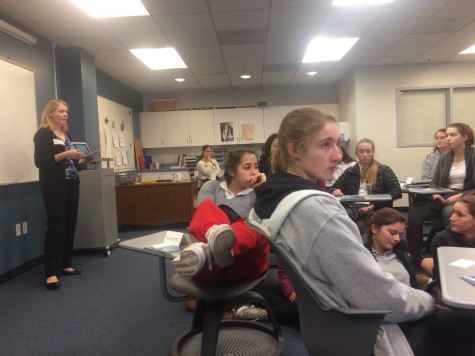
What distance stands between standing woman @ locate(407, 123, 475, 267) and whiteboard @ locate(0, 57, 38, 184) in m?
3.75

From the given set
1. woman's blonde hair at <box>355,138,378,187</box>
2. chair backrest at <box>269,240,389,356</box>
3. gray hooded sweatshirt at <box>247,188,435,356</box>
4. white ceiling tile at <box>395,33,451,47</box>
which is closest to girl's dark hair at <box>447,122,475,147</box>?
woman's blonde hair at <box>355,138,378,187</box>

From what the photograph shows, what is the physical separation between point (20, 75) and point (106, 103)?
89.7 inches

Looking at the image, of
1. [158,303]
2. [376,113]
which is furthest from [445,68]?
[158,303]

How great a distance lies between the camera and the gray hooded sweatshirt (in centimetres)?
93

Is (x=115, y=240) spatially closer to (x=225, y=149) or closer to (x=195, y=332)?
(x=195, y=332)

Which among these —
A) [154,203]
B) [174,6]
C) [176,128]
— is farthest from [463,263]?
[176,128]

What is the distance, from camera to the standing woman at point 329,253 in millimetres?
928

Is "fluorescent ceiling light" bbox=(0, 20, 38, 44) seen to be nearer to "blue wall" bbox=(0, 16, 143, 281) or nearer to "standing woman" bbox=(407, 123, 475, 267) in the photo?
"blue wall" bbox=(0, 16, 143, 281)

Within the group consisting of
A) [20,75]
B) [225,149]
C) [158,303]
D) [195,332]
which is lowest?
[158,303]

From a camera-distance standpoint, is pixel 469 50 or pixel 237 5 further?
A: pixel 469 50

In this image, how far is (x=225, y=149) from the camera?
26.2 feet

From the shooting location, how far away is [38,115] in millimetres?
4059

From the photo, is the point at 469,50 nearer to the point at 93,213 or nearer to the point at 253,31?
the point at 253,31

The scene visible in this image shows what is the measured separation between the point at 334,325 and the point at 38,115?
4.06 metres
